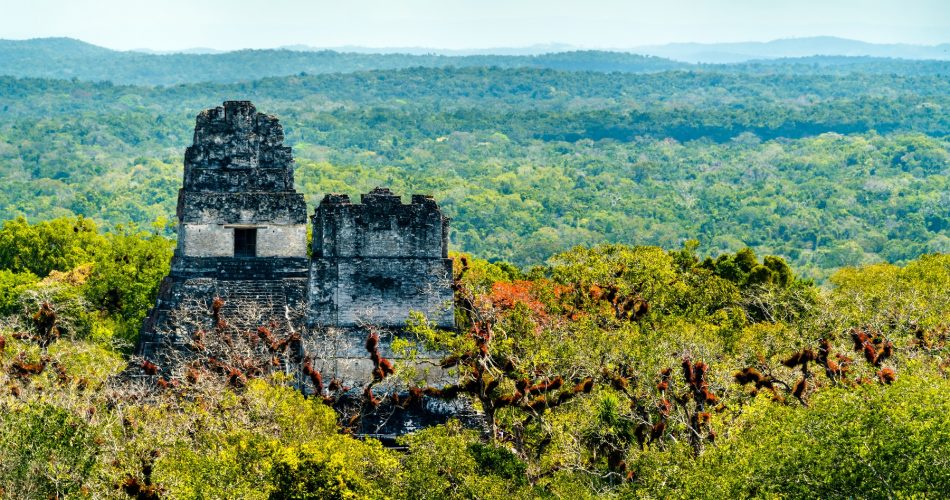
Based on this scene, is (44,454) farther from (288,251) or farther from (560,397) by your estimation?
(288,251)

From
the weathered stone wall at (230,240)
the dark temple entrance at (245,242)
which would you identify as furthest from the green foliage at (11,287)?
the dark temple entrance at (245,242)

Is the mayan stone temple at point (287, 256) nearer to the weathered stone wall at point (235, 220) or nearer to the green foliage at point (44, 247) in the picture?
the weathered stone wall at point (235, 220)

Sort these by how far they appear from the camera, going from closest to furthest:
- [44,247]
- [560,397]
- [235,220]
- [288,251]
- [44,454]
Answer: [44,454]
[560,397]
[235,220]
[288,251]
[44,247]

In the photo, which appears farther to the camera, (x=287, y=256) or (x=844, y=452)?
(x=287, y=256)

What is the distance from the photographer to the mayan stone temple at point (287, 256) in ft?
95.9

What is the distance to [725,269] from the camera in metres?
45.7

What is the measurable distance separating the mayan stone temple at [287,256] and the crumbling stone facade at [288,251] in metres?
0.02

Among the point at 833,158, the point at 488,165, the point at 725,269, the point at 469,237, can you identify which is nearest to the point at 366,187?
the point at 469,237

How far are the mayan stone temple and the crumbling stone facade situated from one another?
0.8 inches

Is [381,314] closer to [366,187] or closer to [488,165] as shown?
[366,187]

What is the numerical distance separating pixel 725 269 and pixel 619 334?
650 inches

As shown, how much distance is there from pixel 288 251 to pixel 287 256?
12cm

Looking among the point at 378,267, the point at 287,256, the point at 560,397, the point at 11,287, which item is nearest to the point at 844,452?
the point at 560,397

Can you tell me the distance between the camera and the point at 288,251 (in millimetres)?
31844
